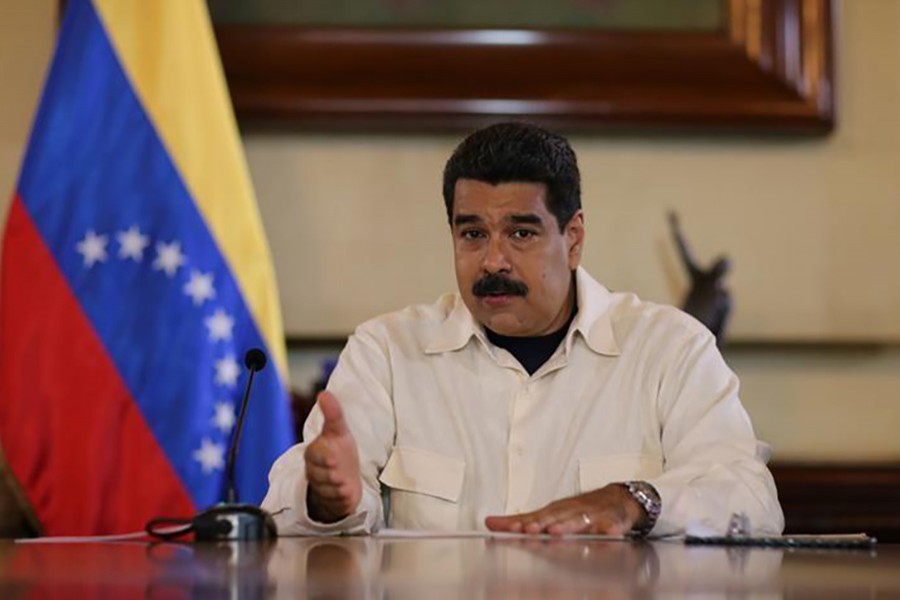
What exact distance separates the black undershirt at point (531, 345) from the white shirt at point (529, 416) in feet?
0.14

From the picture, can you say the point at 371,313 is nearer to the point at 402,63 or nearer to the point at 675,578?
the point at 402,63

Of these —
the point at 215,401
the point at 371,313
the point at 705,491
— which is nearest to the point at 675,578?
the point at 705,491

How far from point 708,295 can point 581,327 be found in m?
1.09

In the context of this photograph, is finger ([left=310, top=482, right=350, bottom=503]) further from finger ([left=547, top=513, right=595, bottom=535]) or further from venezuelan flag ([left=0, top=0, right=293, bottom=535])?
venezuelan flag ([left=0, top=0, right=293, bottom=535])

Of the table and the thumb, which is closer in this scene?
the table

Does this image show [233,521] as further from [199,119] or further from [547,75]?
[547,75]

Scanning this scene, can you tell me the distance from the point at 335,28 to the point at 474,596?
9.63 feet

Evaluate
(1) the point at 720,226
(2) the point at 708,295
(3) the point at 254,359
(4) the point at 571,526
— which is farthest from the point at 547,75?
(3) the point at 254,359

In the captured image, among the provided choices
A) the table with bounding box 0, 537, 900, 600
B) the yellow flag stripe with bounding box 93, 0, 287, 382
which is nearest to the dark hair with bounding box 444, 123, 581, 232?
the table with bounding box 0, 537, 900, 600

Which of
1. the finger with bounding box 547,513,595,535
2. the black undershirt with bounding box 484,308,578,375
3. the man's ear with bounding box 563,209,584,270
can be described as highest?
the man's ear with bounding box 563,209,584,270

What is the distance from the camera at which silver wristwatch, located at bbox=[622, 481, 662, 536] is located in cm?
267

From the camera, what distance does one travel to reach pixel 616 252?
4.24 m

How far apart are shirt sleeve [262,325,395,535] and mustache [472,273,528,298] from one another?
246mm

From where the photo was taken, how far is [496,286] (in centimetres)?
304
